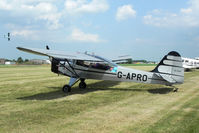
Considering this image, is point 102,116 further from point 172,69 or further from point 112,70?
point 172,69

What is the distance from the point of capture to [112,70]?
11.3m

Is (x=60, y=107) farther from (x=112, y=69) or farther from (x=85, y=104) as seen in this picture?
(x=112, y=69)

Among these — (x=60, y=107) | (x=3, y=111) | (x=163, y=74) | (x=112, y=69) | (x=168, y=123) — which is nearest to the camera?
(x=168, y=123)

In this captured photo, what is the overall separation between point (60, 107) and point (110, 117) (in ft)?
7.35

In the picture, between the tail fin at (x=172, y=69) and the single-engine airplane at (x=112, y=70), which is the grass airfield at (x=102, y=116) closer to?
the tail fin at (x=172, y=69)

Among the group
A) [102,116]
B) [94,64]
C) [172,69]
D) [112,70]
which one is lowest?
[102,116]

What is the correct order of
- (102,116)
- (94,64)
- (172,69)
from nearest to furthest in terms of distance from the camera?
(102,116) → (172,69) → (94,64)

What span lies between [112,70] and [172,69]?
3.31 metres

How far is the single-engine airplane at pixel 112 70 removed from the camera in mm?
10050

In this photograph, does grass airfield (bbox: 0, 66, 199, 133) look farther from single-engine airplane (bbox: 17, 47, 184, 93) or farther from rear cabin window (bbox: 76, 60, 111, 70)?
rear cabin window (bbox: 76, 60, 111, 70)

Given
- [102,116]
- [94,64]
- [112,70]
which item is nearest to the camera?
[102,116]

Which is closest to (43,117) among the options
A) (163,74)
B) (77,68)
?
(77,68)

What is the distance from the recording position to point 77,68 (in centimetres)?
1156

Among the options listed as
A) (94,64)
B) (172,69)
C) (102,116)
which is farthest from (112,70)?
(102,116)
